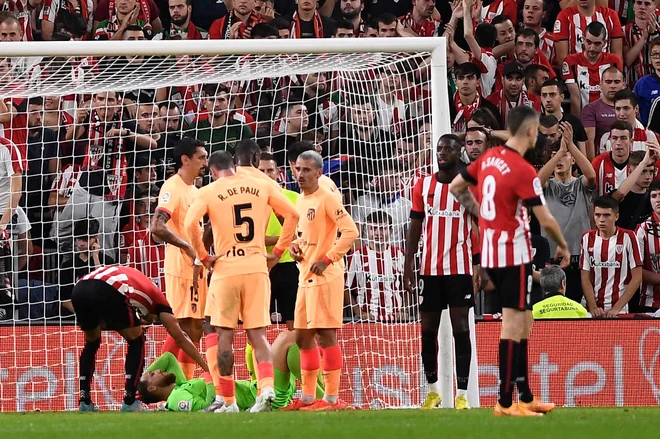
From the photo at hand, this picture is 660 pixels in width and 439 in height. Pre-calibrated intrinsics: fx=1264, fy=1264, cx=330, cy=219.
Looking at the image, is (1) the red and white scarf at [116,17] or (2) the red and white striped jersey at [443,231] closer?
(2) the red and white striped jersey at [443,231]

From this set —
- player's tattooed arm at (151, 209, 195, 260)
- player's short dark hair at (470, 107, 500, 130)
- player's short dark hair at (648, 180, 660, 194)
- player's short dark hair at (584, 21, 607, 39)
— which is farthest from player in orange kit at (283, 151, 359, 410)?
player's short dark hair at (584, 21, 607, 39)

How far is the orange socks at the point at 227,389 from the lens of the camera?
10688 millimetres

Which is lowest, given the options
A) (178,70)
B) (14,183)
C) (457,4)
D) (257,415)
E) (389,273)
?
(257,415)

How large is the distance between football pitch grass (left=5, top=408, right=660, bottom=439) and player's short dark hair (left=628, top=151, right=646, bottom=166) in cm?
533

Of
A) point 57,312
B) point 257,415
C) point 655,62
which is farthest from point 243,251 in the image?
point 655,62

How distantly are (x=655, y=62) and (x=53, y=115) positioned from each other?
25.6 feet

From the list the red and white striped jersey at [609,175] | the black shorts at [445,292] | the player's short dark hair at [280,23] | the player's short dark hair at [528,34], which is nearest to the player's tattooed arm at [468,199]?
the black shorts at [445,292]

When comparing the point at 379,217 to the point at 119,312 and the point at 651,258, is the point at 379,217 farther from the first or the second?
the point at 651,258

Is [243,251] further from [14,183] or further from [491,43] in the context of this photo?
[491,43]

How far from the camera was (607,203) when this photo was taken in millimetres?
14180

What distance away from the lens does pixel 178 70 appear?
41.6ft

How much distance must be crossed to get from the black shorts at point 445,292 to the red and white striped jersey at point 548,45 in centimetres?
702

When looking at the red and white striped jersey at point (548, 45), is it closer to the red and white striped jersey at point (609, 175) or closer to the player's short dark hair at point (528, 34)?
the player's short dark hair at point (528, 34)

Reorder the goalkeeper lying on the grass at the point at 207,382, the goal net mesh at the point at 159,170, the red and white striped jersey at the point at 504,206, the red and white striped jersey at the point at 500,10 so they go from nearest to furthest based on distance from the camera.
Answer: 1. the red and white striped jersey at the point at 504,206
2. the goalkeeper lying on the grass at the point at 207,382
3. the goal net mesh at the point at 159,170
4. the red and white striped jersey at the point at 500,10
